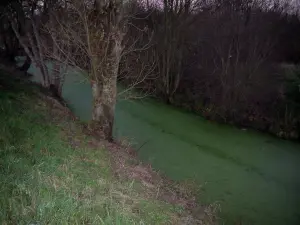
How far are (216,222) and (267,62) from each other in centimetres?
1003

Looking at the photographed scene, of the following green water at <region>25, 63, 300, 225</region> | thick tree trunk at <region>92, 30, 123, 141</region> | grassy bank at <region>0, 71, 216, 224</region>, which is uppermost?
thick tree trunk at <region>92, 30, 123, 141</region>

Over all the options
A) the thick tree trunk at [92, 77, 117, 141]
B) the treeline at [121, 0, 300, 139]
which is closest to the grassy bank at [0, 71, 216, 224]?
the thick tree trunk at [92, 77, 117, 141]

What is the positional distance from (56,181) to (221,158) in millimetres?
6213

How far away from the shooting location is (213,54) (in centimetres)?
1516

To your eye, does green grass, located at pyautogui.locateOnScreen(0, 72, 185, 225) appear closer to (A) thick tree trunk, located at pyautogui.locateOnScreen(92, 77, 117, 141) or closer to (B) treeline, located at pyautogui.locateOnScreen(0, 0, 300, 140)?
(A) thick tree trunk, located at pyautogui.locateOnScreen(92, 77, 117, 141)

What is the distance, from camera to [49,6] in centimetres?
1228

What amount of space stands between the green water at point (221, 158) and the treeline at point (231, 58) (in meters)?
1.06

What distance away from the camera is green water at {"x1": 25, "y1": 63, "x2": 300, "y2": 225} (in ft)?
25.1

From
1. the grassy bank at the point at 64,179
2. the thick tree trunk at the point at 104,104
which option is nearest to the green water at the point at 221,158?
the thick tree trunk at the point at 104,104

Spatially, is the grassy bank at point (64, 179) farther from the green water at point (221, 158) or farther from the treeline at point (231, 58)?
the treeline at point (231, 58)

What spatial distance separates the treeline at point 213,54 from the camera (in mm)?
13188

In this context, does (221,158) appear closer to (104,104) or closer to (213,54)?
(104,104)

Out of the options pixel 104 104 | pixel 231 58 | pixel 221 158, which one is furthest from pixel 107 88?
pixel 231 58

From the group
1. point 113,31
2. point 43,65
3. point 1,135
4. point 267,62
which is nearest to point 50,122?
point 1,135
